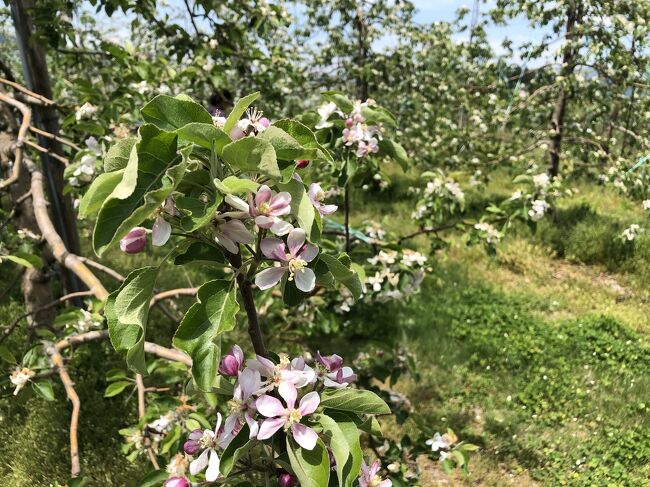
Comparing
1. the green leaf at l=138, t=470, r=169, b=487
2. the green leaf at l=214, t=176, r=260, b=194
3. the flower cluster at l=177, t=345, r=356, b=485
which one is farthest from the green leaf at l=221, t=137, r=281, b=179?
the green leaf at l=138, t=470, r=169, b=487

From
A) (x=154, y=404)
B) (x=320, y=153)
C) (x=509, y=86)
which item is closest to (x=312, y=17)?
(x=509, y=86)

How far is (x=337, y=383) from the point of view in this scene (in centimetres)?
95

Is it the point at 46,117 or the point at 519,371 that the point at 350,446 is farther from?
the point at 519,371

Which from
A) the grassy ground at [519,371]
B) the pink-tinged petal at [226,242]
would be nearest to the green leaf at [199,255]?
the pink-tinged petal at [226,242]

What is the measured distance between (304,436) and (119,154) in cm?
46

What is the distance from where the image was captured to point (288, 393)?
→ 82 cm

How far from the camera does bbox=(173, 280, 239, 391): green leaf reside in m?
0.74

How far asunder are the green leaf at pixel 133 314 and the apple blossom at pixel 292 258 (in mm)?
162

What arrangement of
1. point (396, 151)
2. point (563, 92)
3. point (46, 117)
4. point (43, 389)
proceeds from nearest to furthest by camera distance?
point (43, 389)
point (396, 151)
point (46, 117)
point (563, 92)

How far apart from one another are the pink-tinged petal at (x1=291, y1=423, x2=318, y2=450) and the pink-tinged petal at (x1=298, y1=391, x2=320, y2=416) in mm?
24

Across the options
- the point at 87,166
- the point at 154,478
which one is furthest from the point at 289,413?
the point at 87,166

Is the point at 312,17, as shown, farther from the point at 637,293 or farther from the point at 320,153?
the point at 320,153

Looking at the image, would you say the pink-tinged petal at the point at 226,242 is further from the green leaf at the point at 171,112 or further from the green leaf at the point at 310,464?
the green leaf at the point at 310,464

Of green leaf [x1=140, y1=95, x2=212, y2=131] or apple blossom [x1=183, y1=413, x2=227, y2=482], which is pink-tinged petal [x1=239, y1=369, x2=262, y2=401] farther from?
green leaf [x1=140, y1=95, x2=212, y2=131]
